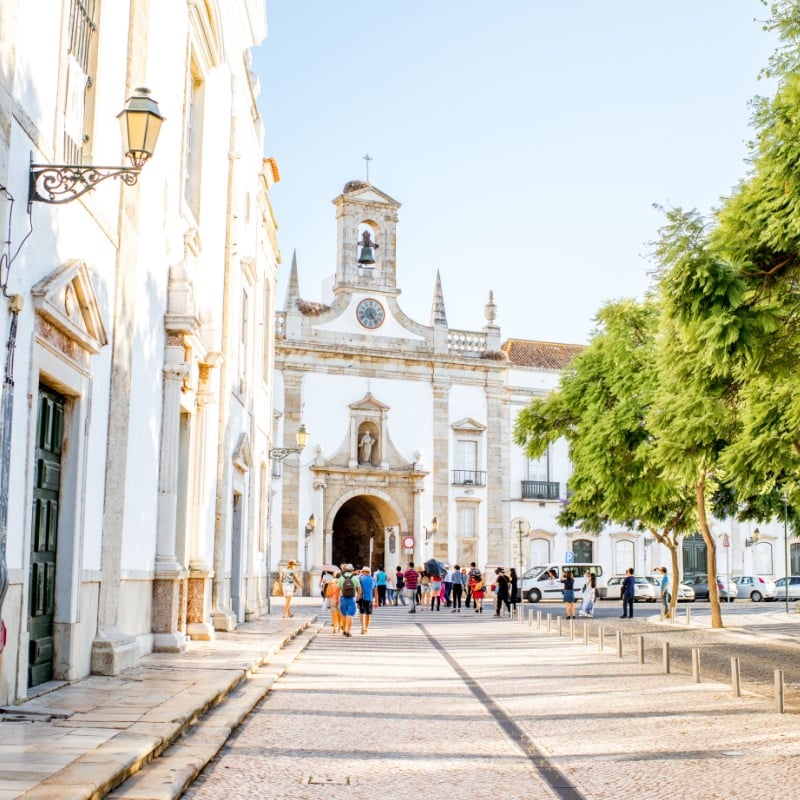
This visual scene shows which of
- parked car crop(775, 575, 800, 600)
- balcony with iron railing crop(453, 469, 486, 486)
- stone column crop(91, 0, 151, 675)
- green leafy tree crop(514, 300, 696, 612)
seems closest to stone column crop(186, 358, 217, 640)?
stone column crop(91, 0, 151, 675)

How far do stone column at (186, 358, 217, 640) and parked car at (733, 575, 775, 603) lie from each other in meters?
34.9

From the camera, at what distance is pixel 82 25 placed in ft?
37.9

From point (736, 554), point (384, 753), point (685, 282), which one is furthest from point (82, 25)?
point (736, 554)

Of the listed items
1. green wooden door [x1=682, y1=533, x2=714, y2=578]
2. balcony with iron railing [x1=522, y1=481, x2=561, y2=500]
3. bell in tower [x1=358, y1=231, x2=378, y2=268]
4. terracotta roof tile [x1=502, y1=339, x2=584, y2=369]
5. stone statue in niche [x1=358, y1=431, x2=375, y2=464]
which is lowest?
green wooden door [x1=682, y1=533, x2=714, y2=578]

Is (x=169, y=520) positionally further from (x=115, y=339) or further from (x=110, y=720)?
(x=110, y=720)

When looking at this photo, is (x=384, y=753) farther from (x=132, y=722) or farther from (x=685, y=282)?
(x=685, y=282)

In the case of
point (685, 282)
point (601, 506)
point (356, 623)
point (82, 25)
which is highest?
point (82, 25)

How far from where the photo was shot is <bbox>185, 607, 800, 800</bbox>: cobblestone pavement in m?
7.32

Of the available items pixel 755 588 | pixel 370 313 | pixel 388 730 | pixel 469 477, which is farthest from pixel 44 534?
pixel 755 588

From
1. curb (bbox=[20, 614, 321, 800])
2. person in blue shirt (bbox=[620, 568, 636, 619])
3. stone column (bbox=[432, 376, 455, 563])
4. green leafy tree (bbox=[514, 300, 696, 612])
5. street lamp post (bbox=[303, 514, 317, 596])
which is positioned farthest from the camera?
stone column (bbox=[432, 376, 455, 563])

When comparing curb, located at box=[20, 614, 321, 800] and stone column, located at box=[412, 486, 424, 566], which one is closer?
curb, located at box=[20, 614, 321, 800]

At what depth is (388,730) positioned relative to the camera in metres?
9.70

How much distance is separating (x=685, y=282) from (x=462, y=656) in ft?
28.2

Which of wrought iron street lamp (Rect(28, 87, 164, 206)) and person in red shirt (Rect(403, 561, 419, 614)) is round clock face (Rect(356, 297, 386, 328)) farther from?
wrought iron street lamp (Rect(28, 87, 164, 206))
